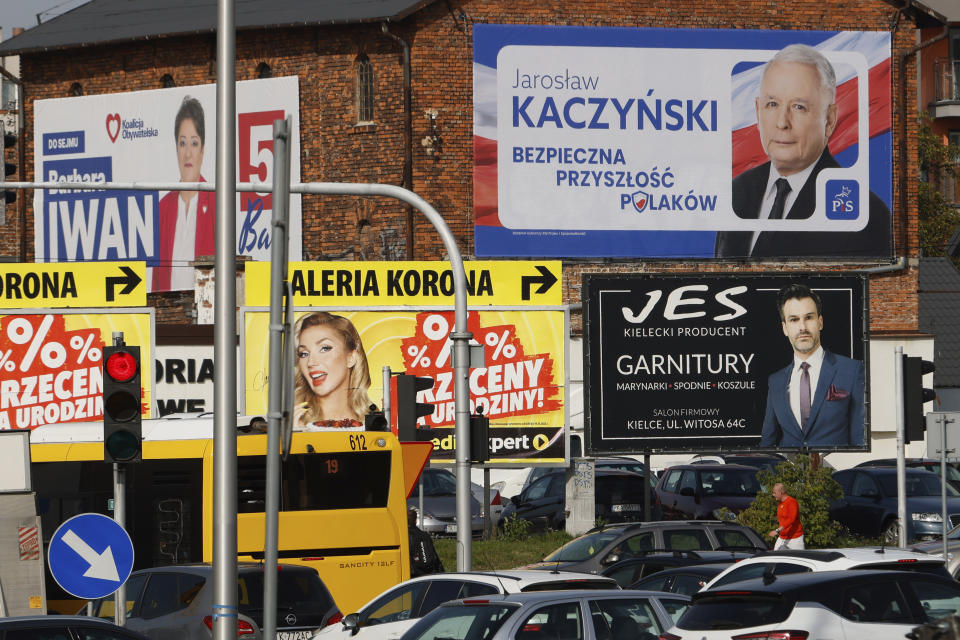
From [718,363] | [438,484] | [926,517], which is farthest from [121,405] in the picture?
[438,484]

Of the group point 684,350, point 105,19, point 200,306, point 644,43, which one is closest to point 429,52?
point 644,43

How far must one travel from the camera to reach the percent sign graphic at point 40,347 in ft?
116

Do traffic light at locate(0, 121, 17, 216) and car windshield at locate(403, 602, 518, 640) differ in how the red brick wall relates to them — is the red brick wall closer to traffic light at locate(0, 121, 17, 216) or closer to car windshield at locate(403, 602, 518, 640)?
traffic light at locate(0, 121, 17, 216)

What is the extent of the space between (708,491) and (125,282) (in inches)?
542

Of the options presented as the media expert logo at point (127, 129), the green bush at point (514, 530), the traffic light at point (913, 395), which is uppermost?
the media expert logo at point (127, 129)

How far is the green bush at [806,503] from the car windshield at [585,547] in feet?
24.4

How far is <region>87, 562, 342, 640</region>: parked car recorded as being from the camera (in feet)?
53.0

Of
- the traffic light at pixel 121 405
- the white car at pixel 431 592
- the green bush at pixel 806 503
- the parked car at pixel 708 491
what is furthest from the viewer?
the parked car at pixel 708 491

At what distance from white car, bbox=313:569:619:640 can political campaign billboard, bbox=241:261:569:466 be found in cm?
1854

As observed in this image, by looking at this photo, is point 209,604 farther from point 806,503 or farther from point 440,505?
point 440,505

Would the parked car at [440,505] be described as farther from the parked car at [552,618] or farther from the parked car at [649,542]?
the parked car at [552,618]

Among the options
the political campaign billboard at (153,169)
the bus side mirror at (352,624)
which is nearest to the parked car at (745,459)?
the political campaign billboard at (153,169)

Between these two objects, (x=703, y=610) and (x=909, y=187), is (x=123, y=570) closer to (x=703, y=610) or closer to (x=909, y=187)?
(x=703, y=610)

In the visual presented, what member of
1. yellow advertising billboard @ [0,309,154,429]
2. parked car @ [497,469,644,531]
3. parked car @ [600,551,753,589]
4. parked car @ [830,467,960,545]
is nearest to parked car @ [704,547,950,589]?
parked car @ [600,551,753,589]
